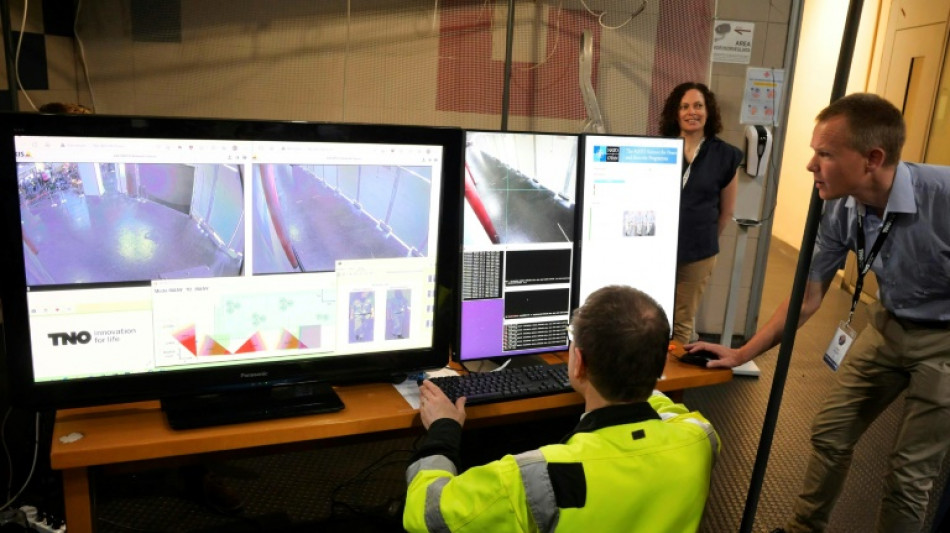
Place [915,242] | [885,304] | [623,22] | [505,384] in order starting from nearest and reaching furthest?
[505,384] → [915,242] → [885,304] → [623,22]

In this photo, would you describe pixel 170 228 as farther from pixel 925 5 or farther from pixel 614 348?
pixel 925 5

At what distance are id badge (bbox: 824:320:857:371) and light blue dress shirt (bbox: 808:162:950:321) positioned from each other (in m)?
0.19

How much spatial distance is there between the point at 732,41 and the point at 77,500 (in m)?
4.19

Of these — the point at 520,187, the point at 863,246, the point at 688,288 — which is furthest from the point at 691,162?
the point at 520,187

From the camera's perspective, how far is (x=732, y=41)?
446cm

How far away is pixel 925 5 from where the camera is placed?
5.39 meters

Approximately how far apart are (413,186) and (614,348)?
0.63 meters

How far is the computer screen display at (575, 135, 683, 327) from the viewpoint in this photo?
197 centimetres

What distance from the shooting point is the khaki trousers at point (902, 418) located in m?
2.18

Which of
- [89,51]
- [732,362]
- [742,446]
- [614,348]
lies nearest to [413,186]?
[614,348]

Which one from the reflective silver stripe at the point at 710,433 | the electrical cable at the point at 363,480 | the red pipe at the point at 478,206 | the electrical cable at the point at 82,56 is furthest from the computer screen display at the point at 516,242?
the electrical cable at the point at 82,56

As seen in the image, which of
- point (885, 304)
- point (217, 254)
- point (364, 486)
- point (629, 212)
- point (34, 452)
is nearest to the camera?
point (217, 254)

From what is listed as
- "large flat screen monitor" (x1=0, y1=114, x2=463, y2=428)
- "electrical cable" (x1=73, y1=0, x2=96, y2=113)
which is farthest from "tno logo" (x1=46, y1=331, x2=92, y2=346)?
"electrical cable" (x1=73, y1=0, x2=96, y2=113)

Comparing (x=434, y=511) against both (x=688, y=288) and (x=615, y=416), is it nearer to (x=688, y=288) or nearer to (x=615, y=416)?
(x=615, y=416)
